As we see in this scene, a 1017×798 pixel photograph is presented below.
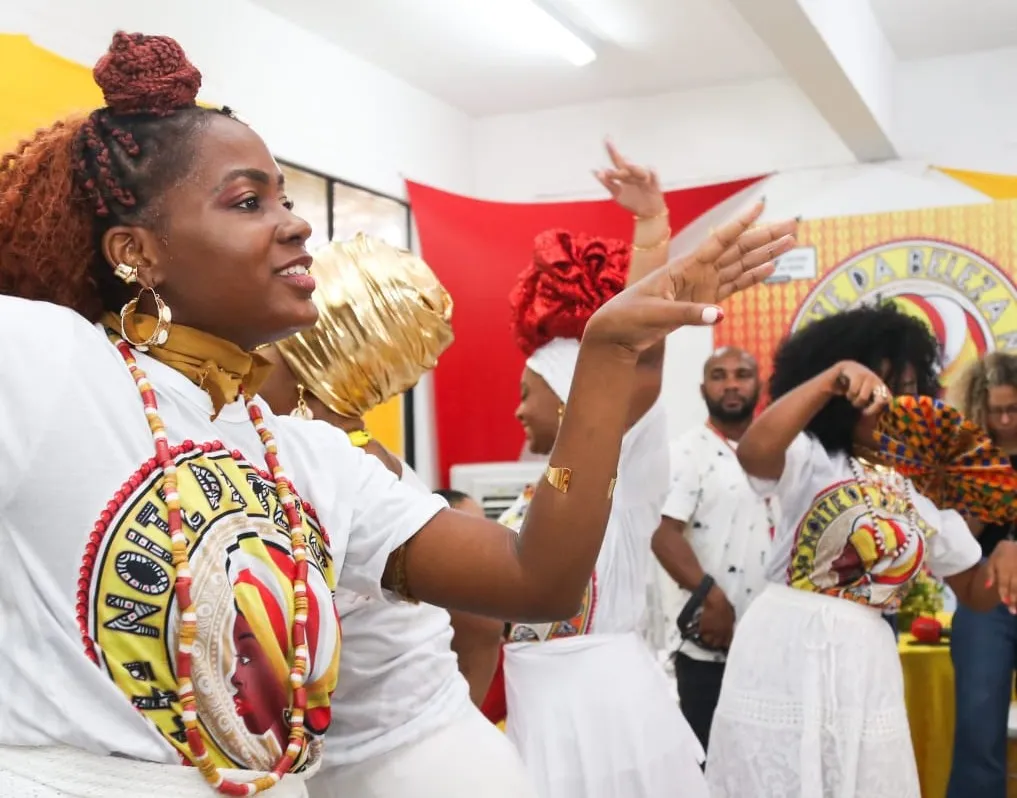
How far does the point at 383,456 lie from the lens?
184 cm

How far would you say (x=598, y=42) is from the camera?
5.48 metres

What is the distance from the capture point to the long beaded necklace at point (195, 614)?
38.8 inches

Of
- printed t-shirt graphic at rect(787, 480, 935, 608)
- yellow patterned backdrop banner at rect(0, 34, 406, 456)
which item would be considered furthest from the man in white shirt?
yellow patterned backdrop banner at rect(0, 34, 406, 456)

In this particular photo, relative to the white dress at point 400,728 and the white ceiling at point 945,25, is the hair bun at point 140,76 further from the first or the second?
the white ceiling at point 945,25

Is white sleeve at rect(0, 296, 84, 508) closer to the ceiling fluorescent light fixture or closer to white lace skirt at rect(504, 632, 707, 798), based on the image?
white lace skirt at rect(504, 632, 707, 798)

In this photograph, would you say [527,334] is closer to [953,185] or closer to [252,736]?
[252,736]

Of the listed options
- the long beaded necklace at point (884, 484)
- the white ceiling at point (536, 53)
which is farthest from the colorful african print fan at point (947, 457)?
the white ceiling at point (536, 53)

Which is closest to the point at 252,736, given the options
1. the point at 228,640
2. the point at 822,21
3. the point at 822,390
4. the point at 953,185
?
the point at 228,640

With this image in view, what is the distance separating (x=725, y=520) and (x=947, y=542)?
1.18 m

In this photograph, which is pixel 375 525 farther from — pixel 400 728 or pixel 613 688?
pixel 613 688

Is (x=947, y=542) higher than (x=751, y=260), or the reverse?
(x=751, y=260)

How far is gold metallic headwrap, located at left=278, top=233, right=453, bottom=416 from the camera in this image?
183 cm

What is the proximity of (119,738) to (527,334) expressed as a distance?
164cm

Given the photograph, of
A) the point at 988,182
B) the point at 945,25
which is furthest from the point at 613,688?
the point at 988,182
